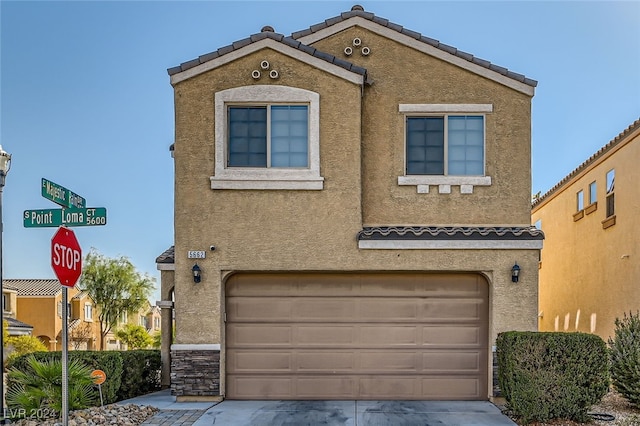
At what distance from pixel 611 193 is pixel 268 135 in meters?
9.55

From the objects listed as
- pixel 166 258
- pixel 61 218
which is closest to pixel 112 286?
pixel 166 258

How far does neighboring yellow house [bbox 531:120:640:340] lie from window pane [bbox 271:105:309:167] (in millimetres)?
7919

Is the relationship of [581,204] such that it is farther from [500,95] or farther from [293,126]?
[293,126]

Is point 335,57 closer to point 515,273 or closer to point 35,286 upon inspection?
point 515,273

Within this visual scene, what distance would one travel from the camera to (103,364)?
1093 cm

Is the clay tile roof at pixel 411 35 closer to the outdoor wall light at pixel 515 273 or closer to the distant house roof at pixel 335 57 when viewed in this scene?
the distant house roof at pixel 335 57

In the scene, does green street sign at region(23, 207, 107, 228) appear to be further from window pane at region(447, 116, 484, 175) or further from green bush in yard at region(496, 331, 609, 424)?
window pane at region(447, 116, 484, 175)

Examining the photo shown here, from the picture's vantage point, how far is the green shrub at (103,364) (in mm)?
10820

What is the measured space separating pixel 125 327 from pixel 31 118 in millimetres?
24587

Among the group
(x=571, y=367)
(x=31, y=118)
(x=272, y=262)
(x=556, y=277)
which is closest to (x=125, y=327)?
(x=31, y=118)

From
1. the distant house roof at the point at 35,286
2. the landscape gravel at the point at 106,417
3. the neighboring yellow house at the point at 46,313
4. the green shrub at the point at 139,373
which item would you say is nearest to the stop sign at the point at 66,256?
the landscape gravel at the point at 106,417

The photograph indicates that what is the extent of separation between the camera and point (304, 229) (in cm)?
1129

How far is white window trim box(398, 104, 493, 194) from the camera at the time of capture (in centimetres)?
1169

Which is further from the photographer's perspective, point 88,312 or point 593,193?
point 88,312
